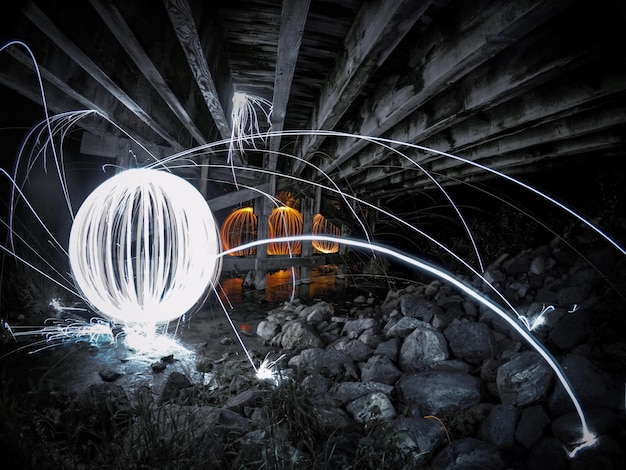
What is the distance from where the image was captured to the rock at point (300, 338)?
5.62m

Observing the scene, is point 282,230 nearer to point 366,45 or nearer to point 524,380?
point 524,380

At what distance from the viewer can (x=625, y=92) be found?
321 cm

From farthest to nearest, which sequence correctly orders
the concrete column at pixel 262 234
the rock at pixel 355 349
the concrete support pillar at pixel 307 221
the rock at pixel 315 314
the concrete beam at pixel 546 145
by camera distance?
the concrete support pillar at pixel 307 221, the concrete column at pixel 262 234, the rock at pixel 315 314, the rock at pixel 355 349, the concrete beam at pixel 546 145

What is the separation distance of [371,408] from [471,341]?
2111mm

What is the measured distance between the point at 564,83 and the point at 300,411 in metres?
4.12

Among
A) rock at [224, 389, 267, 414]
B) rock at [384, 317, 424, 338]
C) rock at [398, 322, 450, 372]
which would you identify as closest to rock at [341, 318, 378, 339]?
rock at [384, 317, 424, 338]

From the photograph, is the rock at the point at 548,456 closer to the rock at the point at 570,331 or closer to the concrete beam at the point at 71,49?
the rock at the point at 570,331

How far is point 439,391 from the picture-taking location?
373cm

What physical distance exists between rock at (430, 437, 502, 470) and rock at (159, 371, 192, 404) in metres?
2.77

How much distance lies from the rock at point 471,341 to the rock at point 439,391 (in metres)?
0.71

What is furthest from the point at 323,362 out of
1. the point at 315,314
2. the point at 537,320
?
the point at 537,320

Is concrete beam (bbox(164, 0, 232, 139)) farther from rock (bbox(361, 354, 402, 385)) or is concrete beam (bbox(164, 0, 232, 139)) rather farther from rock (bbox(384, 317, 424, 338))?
rock (bbox(384, 317, 424, 338))

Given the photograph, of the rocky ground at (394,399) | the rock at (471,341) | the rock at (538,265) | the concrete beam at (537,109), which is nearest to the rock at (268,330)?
the rocky ground at (394,399)

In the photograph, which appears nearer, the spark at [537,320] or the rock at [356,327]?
the spark at [537,320]
